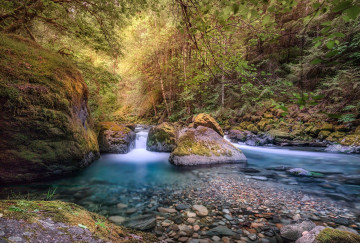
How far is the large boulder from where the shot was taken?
586cm

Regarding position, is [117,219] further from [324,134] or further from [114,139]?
[324,134]

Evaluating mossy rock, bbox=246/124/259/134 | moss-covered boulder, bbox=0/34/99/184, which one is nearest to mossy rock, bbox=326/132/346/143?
mossy rock, bbox=246/124/259/134

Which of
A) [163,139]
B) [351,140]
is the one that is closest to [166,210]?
[163,139]

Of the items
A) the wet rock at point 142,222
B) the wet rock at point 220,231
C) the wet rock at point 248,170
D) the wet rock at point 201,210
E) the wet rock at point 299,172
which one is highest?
the wet rock at point 299,172

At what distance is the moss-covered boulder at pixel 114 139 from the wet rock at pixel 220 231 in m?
6.18

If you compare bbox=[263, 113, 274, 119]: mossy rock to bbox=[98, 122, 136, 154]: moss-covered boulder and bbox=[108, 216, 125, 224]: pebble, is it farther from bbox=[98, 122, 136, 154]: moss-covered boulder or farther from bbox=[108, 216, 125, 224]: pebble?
bbox=[108, 216, 125, 224]: pebble

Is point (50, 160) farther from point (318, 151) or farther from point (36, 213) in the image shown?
point (318, 151)

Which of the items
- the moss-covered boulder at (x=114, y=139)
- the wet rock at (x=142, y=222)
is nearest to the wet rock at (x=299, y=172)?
the wet rock at (x=142, y=222)

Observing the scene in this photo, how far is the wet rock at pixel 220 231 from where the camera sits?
2.31 m

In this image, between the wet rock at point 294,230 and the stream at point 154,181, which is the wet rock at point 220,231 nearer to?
the wet rock at point 294,230

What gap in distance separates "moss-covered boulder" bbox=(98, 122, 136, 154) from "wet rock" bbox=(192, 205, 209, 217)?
18.3ft

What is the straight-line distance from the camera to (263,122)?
39.0ft

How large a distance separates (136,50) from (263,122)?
11120 millimetres

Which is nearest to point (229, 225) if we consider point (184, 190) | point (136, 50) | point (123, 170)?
point (184, 190)
